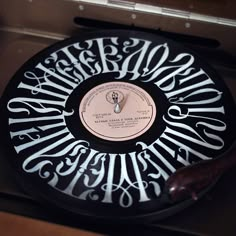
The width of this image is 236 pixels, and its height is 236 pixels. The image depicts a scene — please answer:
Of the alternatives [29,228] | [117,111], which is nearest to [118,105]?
[117,111]

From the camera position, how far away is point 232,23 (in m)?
0.87

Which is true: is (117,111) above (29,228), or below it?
above

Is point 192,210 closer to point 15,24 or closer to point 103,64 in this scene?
point 103,64

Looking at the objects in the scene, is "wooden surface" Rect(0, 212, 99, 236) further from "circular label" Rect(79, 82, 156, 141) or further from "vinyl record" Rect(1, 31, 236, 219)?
"circular label" Rect(79, 82, 156, 141)

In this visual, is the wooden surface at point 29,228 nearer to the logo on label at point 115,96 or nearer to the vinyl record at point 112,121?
the vinyl record at point 112,121

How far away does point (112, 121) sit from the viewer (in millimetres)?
764

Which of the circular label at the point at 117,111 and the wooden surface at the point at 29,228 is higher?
the circular label at the point at 117,111

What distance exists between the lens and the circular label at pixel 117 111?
2.45ft

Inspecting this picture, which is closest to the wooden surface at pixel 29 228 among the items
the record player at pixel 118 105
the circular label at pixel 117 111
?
the record player at pixel 118 105

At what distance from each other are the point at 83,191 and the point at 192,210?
15 centimetres

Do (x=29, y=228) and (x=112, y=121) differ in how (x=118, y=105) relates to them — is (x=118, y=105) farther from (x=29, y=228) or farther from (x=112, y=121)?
(x=29, y=228)

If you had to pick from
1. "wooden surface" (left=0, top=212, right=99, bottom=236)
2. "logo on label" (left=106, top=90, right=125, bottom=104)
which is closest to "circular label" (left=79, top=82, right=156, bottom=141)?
"logo on label" (left=106, top=90, right=125, bottom=104)

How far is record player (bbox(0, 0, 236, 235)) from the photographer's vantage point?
0.68 meters

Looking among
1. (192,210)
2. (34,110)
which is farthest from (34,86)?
(192,210)
